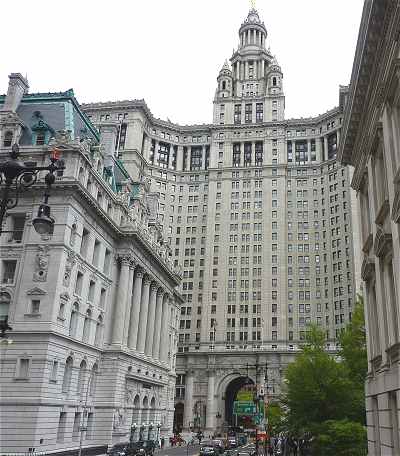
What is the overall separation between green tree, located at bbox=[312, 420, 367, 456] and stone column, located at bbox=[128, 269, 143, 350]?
122 feet

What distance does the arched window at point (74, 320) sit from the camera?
169ft

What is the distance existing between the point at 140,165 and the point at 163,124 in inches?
667

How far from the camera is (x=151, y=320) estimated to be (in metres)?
74.5

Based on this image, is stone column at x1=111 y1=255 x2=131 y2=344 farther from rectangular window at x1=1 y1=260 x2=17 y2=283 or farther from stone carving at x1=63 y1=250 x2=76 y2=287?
rectangular window at x1=1 y1=260 x2=17 y2=283

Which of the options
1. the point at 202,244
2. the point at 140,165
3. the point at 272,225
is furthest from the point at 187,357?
the point at 140,165

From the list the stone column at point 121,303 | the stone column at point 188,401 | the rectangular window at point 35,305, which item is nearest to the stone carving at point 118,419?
the stone column at point 121,303

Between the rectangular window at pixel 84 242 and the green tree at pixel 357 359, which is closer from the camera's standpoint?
the green tree at pixel 357 359

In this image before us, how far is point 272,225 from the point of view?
411 ft

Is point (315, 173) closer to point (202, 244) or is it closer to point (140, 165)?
point (202, 244)

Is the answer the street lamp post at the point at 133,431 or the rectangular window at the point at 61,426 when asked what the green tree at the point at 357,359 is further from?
the street lamp post at the point at 133,431

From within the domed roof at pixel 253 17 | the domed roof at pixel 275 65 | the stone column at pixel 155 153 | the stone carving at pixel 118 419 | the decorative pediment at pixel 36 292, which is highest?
the domed roof at pixel 253 17

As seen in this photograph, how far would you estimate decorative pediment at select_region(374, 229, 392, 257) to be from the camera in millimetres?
21406

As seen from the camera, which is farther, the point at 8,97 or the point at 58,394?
the point at 8,97

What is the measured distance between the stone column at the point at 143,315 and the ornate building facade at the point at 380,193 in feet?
154
